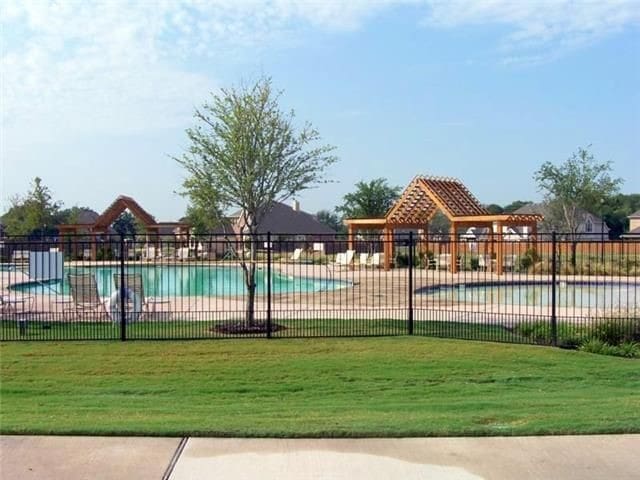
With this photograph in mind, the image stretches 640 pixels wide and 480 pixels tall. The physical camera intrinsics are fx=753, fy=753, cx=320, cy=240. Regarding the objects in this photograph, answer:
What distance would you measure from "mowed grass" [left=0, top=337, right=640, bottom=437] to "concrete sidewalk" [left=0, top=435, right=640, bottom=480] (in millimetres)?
244

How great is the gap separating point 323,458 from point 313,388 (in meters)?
3.71

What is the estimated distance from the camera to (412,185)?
36.4m

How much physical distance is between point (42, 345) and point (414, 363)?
5.97 meters

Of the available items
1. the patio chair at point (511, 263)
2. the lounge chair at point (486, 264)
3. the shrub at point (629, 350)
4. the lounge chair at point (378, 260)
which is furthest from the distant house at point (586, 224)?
the shrub at point (629, 350)

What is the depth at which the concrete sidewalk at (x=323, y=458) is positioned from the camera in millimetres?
5164

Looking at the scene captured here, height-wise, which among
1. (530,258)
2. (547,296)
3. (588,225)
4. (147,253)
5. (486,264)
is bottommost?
(547,296)

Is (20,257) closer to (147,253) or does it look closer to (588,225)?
(147,253)

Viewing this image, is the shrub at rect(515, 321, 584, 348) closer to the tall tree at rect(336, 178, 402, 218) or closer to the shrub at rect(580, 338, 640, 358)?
the shrub at rect(580, 338, 640, 358)

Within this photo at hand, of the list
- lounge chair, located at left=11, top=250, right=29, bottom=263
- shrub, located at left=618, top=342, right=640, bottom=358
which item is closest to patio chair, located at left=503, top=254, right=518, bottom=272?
shrub, located at left=618, top=342, right=640, bottom=358

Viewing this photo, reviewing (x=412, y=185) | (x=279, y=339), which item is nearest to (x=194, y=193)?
(x=279, y=339)

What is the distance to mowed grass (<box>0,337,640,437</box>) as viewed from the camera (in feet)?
21.1

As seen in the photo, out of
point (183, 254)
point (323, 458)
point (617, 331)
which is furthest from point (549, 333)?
point (183, 254)

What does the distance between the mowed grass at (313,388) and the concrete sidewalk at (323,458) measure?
0.24 metres

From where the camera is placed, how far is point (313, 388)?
9.21 m
